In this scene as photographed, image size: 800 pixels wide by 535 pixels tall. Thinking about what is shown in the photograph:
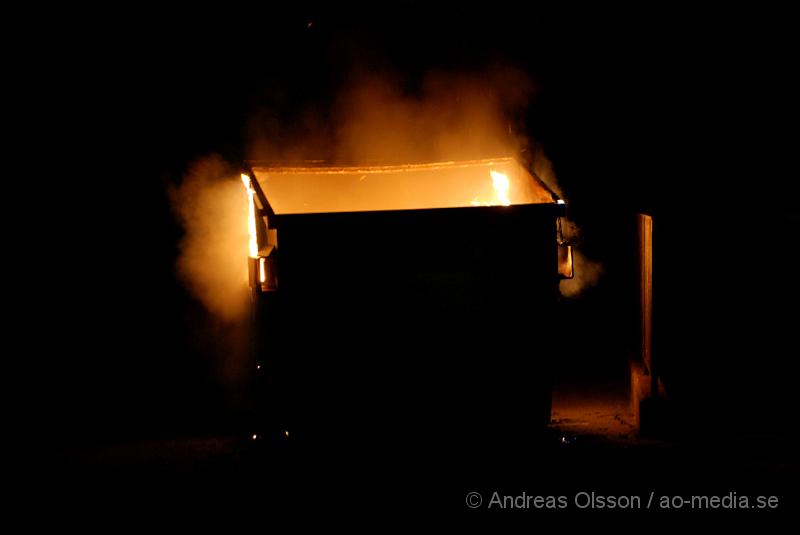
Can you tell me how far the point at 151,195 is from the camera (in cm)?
983

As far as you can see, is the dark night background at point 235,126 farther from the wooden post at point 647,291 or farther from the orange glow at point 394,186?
the orange glow at point 394,186

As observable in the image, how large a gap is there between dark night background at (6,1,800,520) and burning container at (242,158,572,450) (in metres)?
3.14

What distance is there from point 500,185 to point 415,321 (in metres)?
2.65

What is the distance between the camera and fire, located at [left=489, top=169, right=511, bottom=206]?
851 centimetres

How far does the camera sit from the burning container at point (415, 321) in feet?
21.3

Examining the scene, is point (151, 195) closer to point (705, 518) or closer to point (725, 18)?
point (705, 518)

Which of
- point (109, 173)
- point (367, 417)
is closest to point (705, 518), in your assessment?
point (367, 417)

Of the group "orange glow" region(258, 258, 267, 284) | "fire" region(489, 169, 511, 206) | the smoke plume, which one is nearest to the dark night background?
the smoke plume

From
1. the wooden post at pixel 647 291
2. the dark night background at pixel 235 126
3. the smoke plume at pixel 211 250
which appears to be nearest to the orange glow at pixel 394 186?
the wooden post at pixel 647 291

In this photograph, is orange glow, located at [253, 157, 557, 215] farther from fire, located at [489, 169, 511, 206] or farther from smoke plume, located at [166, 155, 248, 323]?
smoke plume, located at [166, 155, 248, 323]

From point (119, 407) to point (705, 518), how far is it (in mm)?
7069

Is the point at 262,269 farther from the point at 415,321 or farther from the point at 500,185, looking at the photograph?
the point at 500,185

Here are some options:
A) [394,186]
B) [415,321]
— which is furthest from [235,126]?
[415,321]

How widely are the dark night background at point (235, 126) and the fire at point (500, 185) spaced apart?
2014 mm
